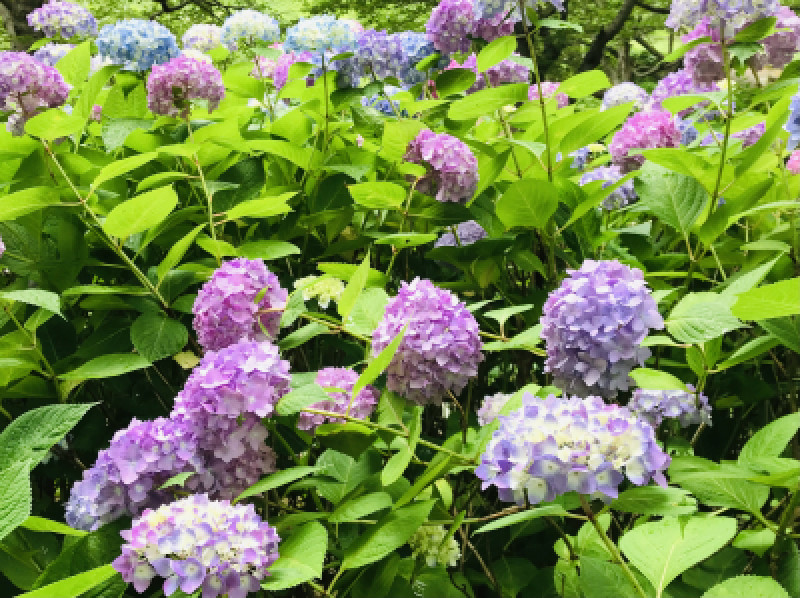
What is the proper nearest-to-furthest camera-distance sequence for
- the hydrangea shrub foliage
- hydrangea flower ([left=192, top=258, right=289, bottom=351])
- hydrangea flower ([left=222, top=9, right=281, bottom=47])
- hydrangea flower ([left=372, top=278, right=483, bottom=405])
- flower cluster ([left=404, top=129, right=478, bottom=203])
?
the hydrangea shrub foliage
hydrangea flower ([left=372, top=278, right=483, bottom=405])
hydrangea flower ([left=192, top=258, right=289, bottom=351])
flower cluster ([left=404, top=129, right=478, bottom=203])
hydrangea flower ([left=222, top=9, right=281, bottom=47])

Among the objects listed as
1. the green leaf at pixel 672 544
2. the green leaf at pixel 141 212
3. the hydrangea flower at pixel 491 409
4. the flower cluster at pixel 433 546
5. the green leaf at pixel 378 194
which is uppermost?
the green leaf at pixel 141 212

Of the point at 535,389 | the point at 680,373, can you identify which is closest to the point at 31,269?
the point at 535,389

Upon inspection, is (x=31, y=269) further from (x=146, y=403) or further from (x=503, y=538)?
(x=503, y=538)

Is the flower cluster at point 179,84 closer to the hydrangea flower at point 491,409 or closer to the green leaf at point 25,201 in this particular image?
the green leaf at point 25,201

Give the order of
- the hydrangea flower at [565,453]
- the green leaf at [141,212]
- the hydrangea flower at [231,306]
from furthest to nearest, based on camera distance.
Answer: the green leaf at [141,212], the hydrangea flower at [231,306], the hydrangea flower at [565,453]

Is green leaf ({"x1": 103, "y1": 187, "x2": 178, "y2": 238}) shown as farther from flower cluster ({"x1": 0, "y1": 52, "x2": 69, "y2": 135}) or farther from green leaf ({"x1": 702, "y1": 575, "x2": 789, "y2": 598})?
green leaf ({"x1": 702, "y1": 575, "x2": 789, "y2": 598})

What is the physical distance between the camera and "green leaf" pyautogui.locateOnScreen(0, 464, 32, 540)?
2.88ft

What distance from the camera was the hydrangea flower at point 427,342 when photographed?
115 centimetres

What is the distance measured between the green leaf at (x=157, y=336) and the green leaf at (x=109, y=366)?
0.03m

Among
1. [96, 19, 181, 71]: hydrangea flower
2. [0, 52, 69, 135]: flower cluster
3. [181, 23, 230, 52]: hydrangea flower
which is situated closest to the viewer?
[0, 52, 69, 135]: flower cluster

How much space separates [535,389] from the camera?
1.13 metres

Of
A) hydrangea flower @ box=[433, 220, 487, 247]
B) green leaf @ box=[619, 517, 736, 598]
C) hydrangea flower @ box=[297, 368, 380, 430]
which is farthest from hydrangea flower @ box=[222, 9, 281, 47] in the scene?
green leaf @ box=[619, 517, 736, 598]

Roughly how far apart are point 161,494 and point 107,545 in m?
0.11

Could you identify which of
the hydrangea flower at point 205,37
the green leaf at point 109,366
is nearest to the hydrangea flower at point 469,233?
the green leaf at point 109,366
